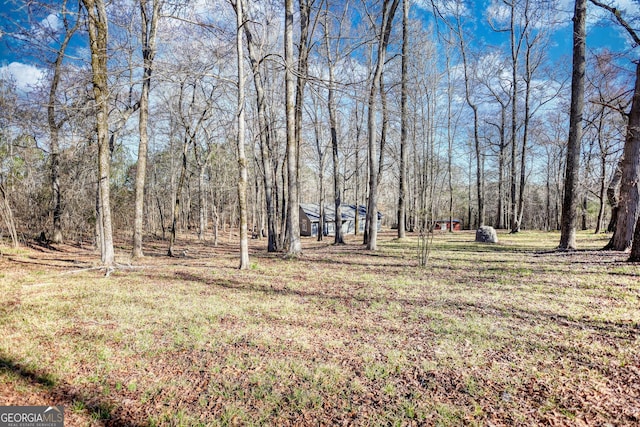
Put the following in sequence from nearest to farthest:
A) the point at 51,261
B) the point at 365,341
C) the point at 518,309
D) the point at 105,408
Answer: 1. the point at 105,408
2. the point at 365,341
3. the point at 518,309
4. the point at 51,261

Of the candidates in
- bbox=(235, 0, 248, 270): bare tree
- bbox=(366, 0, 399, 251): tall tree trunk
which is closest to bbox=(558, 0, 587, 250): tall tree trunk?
bbox=(366, 0, 399, 251): tall tree trunk

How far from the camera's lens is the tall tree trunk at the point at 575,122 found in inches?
376

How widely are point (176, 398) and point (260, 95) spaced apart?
32.6 ft

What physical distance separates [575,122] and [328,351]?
11348 millimetres

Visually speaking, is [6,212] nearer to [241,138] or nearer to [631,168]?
[241,138]

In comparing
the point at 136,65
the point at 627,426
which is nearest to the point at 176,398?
the point at 627,426

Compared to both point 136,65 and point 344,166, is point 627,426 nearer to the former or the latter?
point 136,65

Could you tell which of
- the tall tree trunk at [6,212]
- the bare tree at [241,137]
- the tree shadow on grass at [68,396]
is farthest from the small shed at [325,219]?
the tree shadow on grass at [68,396]

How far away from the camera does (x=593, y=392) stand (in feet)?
8.42

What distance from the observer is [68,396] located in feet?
8.54

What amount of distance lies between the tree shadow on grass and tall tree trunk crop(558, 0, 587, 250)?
12126 millimetres

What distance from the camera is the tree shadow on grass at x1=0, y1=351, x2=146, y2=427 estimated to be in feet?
7.80

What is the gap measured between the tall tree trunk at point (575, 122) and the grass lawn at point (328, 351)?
153 inches

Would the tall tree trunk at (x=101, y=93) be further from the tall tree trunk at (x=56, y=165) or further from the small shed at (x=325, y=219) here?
the small shed at (x=325, y=219)
